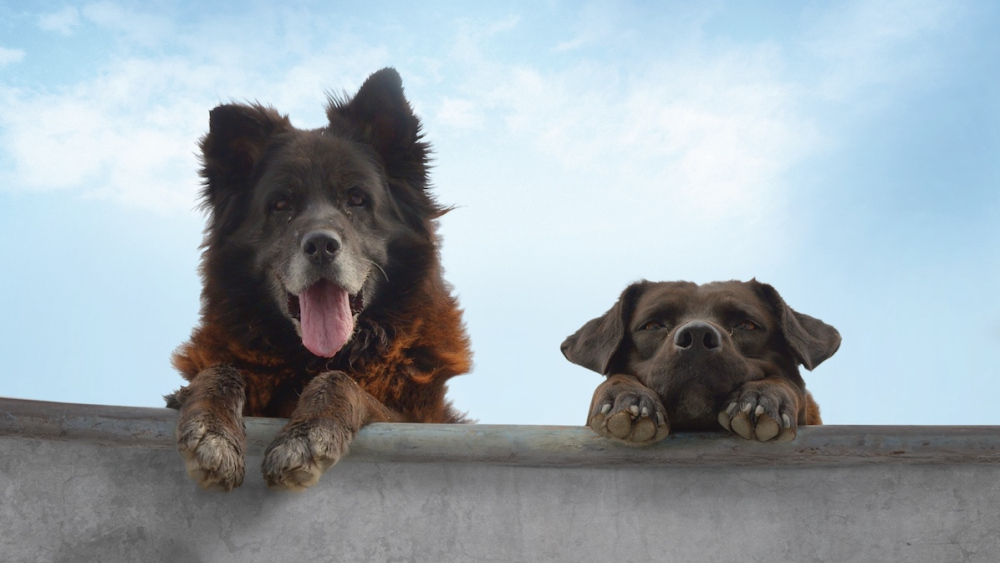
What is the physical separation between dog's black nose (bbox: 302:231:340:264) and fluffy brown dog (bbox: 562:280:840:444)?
1.33 meters

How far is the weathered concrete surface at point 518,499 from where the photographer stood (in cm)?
329

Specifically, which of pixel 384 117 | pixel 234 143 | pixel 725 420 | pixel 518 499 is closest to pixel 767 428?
pixel 725 420

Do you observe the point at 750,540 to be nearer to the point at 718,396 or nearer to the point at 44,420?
the point at 718,396

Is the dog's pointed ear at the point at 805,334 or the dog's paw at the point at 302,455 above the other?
the dog's pointed ear at the point at 805,334

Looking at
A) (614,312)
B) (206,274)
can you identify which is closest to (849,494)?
(614,312)

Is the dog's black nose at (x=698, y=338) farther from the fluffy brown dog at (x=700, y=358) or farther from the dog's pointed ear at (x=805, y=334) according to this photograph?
the dog's pointed ear at (x=805, y=334)

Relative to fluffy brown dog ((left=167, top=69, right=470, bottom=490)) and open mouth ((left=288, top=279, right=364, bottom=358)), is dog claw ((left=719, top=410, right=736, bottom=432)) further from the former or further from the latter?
open mouth ((left=288, top=279, right=364, bottom=358))

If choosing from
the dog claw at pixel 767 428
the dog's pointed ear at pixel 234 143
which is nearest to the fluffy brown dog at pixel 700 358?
the dog claw at pixel 767 428

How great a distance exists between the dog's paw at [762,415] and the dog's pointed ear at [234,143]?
305cm

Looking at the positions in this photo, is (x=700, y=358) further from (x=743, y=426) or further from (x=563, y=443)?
(x=563, y=443)

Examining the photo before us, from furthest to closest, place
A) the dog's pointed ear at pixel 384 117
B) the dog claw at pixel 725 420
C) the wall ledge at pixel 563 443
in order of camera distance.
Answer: the dog's pointed ear at pixel 384 117, the dog claw at pixel 725 420, the wall ledge at pixel 563 443

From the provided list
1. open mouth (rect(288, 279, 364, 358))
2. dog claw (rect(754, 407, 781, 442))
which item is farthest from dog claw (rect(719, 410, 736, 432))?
open mouth (rect(288, 279, 364, 358))

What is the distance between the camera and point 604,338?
4.60 m

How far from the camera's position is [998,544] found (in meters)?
3.29
